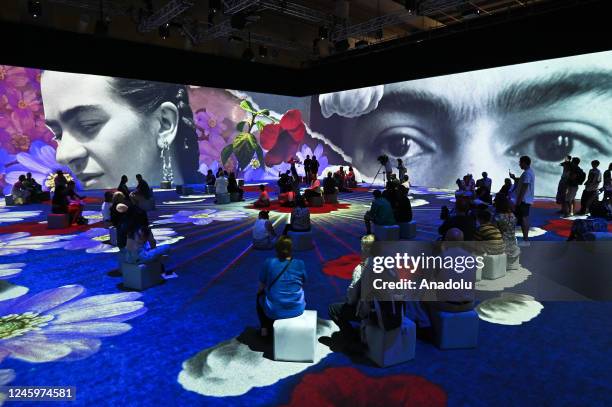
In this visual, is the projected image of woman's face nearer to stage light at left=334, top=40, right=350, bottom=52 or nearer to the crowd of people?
the crowd of people

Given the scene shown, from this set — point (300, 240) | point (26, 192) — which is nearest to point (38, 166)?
point (26, 192)

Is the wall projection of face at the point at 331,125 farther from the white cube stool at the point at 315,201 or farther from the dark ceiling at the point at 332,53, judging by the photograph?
the white cube stool at the point at 315,201

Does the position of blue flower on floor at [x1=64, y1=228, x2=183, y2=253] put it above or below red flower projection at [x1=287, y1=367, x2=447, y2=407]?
above

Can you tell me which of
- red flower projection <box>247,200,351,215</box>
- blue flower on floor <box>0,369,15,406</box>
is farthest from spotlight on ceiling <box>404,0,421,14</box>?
blue flower on floor <box>0,369,15,406</box>

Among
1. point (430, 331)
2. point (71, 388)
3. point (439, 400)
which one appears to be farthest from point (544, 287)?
point (71, 388)

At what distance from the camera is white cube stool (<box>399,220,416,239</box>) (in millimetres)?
8062

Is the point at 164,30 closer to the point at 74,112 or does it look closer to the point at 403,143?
the point at 74,112

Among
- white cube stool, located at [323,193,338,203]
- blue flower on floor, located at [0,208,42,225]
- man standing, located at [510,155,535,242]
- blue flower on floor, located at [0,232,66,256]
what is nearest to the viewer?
man standing, located at [510,155,535,242]

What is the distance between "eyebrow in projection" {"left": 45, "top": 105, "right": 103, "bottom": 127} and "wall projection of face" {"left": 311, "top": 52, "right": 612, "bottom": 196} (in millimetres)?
12467

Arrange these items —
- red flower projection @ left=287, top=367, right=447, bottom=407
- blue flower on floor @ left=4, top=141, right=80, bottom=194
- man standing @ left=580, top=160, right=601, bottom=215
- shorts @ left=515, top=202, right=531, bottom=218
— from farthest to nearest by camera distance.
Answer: blue flower on floor @ left=4, top=141, right=80, bottom=194 → man standing @ left=580, top=160, right=601, bottom=215 → shorts @ left=515, top=202, right=531, bottom=218 → red flower projection @ left=287, top=367, right=447, bottom=407

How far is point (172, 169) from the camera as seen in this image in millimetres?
19594

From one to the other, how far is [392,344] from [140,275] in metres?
3.55

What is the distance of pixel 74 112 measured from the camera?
16.8 meters

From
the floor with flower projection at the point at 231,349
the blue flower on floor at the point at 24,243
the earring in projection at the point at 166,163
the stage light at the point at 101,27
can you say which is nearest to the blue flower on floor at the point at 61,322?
the floor with flower projection at the point at 231,349
